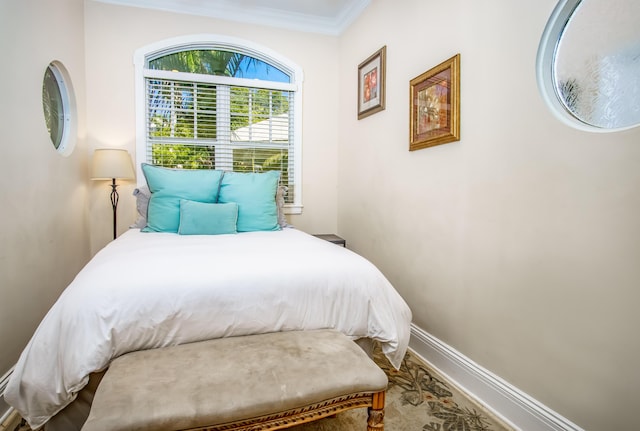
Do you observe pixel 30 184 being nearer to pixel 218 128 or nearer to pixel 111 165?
pixel 111 165

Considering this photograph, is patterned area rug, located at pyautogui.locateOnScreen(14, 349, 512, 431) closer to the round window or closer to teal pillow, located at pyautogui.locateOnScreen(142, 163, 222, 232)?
teal pillow, located at pyautogui.locateOnScreen(142, 163, 222, 232)

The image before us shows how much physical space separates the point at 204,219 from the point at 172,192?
1.26 ft

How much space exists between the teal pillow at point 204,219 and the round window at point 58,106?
3.49 ft

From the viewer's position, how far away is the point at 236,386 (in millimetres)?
1041

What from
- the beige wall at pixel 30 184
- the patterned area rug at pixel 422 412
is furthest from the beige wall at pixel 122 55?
the patterned area rug at pixel 422 412

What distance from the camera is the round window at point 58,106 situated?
8.12ft

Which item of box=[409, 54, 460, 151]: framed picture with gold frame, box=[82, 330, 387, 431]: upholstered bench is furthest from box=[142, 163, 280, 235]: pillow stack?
box=[82, 330, 387, 431]: upholstered bench

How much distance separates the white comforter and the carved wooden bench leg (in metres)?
0.38

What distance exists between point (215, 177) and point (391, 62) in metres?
1.62

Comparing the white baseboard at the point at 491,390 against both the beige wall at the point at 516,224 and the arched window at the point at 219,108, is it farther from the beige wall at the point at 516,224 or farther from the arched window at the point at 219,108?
the arched window at the point at 219,108

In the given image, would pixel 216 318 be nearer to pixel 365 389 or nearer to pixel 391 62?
pixel 365 389

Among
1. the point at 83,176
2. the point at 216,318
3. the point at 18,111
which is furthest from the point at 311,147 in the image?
the point at 216,318

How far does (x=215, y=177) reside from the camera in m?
2.74

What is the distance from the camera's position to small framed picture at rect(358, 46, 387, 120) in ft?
9.20
